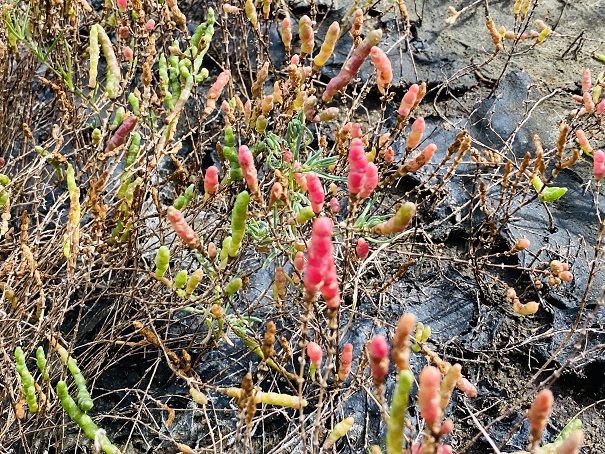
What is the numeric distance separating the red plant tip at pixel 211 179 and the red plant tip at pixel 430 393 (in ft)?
2.76

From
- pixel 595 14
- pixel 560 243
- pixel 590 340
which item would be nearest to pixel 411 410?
pixel 590 340

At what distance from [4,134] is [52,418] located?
4.05 feet

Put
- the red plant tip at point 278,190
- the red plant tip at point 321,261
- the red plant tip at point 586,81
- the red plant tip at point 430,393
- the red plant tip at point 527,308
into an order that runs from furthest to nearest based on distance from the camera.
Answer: the red plant tip at point 586,81, the red plant tip at point 527,308, the red plant tip at point 278,190, the red plant tip at point 321,261, the red plant tip at point 430,393

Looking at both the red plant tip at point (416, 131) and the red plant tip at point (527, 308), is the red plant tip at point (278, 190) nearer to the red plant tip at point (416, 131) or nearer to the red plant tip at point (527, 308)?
the red plant tip at point (416, 131)

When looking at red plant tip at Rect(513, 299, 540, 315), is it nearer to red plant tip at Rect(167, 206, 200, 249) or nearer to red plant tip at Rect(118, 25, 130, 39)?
red plant tip at Rect(167, 206, 200, 249)

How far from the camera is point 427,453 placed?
0.80 metres

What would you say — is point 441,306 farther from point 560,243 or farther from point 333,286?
point 333,286

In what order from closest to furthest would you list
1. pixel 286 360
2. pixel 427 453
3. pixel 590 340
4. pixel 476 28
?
pixel 427 453 < pixel 286 360 < pixel 590 340 < pixel 476 28

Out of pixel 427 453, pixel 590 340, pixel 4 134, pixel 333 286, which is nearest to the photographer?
pixel 427 453

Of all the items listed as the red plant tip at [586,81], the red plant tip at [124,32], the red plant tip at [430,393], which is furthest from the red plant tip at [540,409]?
the red plant tip at [124,32]

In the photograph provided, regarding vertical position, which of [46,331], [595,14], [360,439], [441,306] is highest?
[595,14]

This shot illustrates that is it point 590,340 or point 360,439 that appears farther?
point 590,340

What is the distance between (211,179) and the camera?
1.42 meters

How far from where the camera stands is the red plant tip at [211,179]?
141 cm
